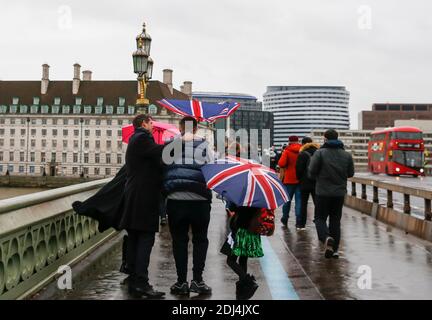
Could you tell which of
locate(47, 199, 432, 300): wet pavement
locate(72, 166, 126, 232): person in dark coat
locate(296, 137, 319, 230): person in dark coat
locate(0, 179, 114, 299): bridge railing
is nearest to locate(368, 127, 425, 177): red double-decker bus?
locate(296, 137, 319, 230): person in dark coat

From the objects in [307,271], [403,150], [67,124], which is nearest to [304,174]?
[307,271]

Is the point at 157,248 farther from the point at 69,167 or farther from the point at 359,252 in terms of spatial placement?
the point at 69,167

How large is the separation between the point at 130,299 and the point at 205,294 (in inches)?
32.1

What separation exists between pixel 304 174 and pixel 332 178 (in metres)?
2.74

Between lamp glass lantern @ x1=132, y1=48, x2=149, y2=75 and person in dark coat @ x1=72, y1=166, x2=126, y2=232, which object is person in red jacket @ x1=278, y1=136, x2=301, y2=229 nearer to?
lamp glass lantern @ x1=132, y1=48, x2=149, y2=75

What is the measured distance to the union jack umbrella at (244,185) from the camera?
5738 mm

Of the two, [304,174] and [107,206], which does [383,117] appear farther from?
[107,206]

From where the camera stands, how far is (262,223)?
628 cm

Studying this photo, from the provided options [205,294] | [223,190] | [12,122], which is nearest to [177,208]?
[223,190]

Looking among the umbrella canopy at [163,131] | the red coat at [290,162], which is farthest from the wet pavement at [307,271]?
the umbrella canopy at [163,131]

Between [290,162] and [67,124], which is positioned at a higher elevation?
[67,124]

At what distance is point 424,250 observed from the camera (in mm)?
9664
